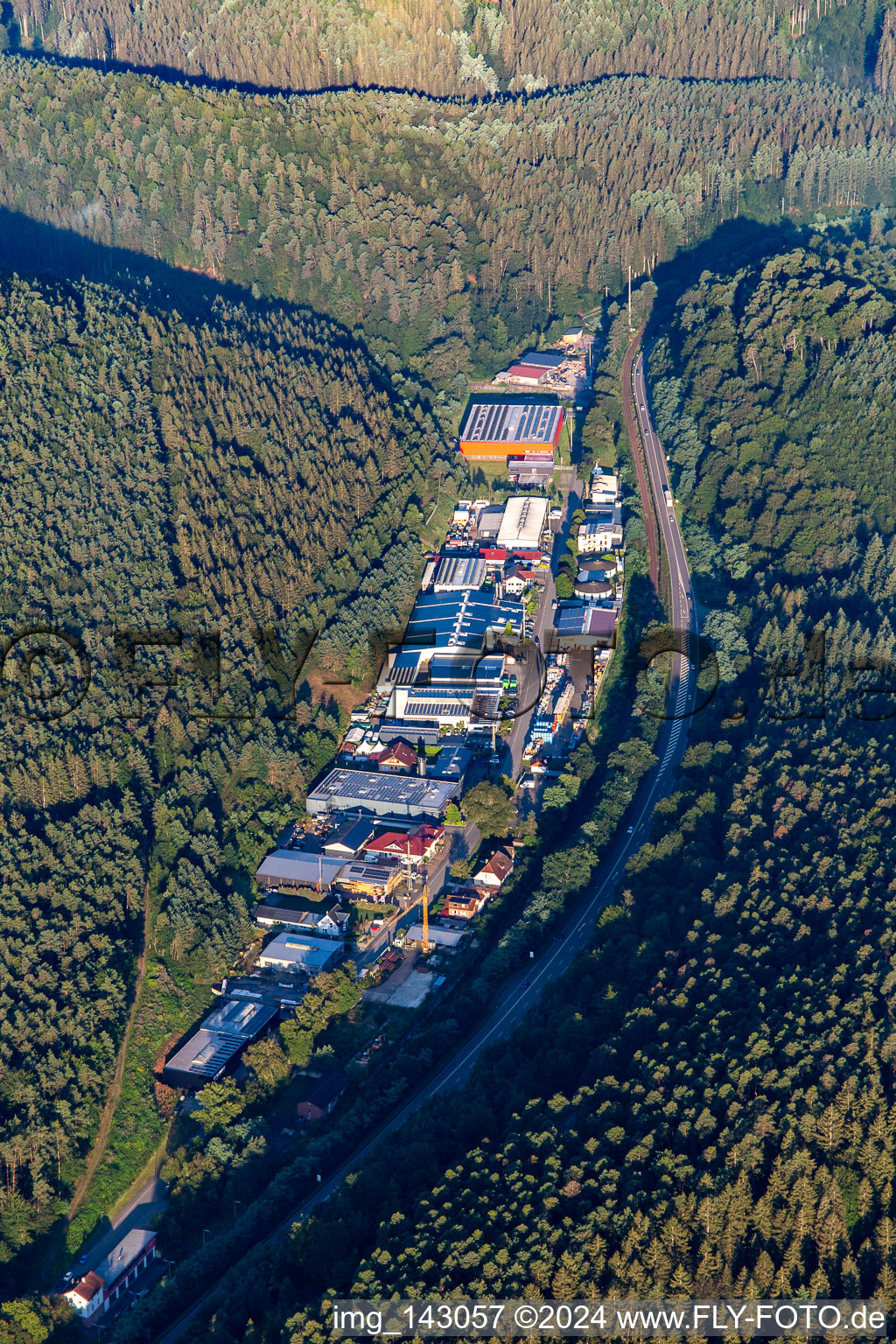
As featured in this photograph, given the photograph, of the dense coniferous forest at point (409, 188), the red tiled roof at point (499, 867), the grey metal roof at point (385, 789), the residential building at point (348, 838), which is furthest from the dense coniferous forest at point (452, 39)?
the red tiled roof at point (499, 867)

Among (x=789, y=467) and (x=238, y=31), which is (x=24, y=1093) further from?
(x=238, y=31)

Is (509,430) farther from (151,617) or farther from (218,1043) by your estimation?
Answer: (218,1043)

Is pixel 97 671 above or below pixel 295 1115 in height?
above

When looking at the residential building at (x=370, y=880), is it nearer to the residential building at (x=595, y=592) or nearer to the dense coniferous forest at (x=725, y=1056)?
the dense coniferous forest at (x=725, y=1056)

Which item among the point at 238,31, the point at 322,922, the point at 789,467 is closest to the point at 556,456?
the point at 789,467

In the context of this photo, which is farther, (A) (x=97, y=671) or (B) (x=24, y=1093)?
(A) (x=97, y=671)

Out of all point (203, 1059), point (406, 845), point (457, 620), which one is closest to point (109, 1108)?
point (203, 1059)
